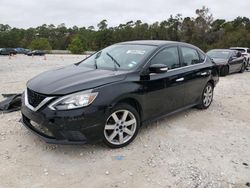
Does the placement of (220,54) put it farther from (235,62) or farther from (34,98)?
(34,98)

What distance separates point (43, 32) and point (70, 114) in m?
105

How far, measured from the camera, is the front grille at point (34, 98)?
3.61 m

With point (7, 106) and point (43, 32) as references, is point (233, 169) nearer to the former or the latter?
point (7, 106)

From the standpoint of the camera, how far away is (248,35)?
149 ft

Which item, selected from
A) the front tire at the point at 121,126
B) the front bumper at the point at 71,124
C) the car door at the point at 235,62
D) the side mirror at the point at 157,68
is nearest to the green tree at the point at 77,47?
the car door at the point at 235,62

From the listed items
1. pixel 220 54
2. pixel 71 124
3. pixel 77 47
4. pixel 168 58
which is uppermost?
pixel 77 47

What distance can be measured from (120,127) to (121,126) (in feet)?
0.08

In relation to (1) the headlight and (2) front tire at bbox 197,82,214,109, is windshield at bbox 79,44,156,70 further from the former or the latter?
(2) front tire at bbox 197,82,214,109

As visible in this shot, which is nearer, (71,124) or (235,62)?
(71,124)

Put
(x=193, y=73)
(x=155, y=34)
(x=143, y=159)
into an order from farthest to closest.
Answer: (x=155, y=34), (x=193, y=73), (x=143, y=159)

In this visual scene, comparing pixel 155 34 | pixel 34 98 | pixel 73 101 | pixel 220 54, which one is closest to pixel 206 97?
pixel 73 101

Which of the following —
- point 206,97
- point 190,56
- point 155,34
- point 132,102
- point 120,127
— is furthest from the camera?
point 155,34

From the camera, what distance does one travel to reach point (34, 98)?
373 centimetres

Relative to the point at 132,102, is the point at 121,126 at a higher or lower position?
lower
